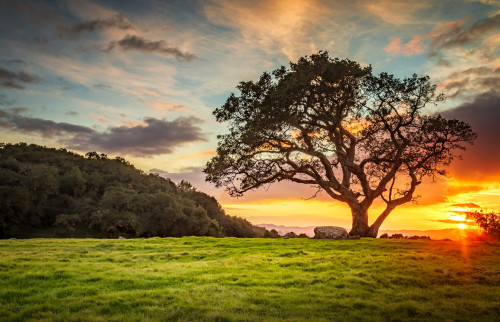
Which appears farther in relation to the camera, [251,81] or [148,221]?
[148,221]

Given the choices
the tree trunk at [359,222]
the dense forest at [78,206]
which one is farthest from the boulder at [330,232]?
the dense forest at [78,206]

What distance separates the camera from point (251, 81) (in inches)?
1415

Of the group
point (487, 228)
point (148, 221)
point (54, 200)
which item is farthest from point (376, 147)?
point (54, 200)

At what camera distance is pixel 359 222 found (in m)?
35.1

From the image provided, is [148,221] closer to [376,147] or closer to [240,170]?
[240,170]

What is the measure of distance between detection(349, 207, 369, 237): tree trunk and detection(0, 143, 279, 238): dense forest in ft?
128

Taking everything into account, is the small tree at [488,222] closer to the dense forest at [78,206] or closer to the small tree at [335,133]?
the small tree at [335,133]

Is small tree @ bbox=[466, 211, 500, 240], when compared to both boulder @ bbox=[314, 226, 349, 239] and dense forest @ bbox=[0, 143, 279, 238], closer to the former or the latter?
boulder @ bbox=[314, 226, 349, 239]

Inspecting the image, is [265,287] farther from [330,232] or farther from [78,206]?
[78,206]

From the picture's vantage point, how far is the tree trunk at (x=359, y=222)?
34.8 m


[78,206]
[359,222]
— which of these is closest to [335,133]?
[359,222]

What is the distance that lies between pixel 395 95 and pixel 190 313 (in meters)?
29.1

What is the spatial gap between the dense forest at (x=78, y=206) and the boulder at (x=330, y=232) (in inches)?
1572

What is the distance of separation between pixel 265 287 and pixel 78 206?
257 feet
